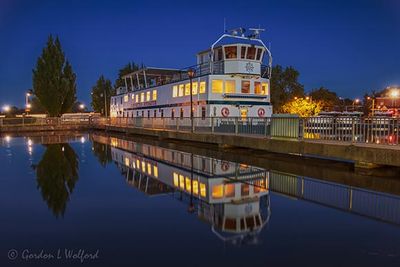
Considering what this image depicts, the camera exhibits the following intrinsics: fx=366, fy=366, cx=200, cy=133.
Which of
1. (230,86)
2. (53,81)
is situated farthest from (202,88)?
(53,81)

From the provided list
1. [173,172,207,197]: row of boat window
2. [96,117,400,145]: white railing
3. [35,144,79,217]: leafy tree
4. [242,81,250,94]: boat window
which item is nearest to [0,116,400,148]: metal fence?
[96,117,400,145]: white railing

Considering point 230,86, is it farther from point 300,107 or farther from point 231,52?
point 300,107

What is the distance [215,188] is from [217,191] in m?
0.35

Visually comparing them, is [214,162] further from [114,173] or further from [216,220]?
[216,220]

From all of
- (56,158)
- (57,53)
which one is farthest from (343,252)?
(57,53)

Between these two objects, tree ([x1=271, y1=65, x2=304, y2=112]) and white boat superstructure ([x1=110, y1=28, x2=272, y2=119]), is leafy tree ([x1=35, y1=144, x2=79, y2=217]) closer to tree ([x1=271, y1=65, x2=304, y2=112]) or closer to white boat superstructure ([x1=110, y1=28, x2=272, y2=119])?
white boat superstructure ([x1=110, y1=28, x2=272, y2=119])

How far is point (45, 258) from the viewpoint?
5.09 m

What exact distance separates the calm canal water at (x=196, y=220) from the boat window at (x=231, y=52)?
16499 mm

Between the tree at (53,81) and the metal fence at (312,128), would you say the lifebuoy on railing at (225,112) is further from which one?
the tree at (53,81)

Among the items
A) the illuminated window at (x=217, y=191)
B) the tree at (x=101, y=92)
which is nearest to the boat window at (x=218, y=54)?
the illuminated window at (x=217, y=191)

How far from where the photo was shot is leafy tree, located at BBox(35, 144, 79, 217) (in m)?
8.34

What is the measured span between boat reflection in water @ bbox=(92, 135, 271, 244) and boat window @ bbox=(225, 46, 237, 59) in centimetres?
1319

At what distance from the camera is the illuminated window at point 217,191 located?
8.65 meters

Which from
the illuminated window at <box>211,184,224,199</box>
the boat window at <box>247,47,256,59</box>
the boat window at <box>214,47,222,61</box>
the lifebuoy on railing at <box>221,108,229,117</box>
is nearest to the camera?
the illuminated window at <box>211,184,224,199</box>
